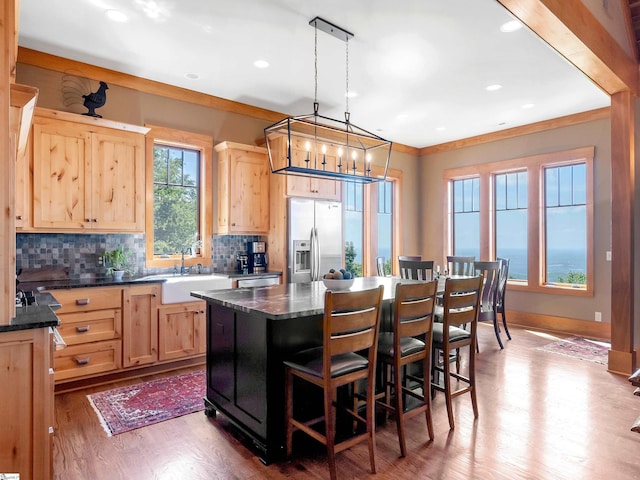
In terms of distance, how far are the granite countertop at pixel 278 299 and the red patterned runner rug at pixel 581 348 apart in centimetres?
269

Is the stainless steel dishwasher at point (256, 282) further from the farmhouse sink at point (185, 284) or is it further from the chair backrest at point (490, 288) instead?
the chair backrest at point (490, 288)

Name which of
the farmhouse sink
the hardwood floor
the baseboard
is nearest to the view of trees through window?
the farmhouse sink

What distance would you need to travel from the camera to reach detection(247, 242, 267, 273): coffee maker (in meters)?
5.12

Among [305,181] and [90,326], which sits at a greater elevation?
[305,181]

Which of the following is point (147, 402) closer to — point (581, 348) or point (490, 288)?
point (490, 288)

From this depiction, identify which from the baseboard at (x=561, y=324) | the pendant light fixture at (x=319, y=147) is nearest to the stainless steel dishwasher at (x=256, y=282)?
the pendant light fixture at (x=319, y=147)

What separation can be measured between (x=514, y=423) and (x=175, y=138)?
433 centimetres

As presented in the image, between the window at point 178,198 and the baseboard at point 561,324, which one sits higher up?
the window at point 178,198

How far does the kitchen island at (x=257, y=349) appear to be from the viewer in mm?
2420

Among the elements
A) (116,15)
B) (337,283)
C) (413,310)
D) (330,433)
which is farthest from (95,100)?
(330,433)

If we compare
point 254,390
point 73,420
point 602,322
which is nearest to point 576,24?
point 254,390

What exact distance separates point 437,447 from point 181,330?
8.90ft

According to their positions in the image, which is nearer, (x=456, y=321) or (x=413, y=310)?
(x=413, y=310)

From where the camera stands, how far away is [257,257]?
17.1 feet
